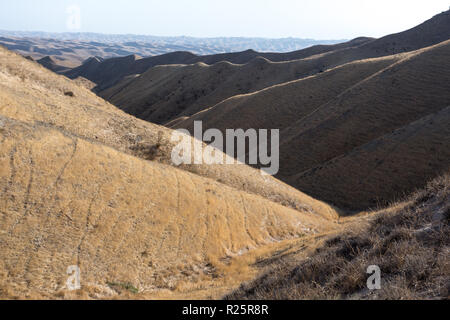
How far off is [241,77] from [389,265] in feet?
228

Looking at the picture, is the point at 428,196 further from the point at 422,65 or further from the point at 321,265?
the point at 422,65

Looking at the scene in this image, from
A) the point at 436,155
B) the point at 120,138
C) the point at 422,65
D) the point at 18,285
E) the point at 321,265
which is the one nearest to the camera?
the point at 321,265

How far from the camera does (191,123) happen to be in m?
48.8

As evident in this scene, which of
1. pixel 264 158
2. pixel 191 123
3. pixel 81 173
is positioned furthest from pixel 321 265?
pixel 191 123

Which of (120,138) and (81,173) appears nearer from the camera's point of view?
(81,173)

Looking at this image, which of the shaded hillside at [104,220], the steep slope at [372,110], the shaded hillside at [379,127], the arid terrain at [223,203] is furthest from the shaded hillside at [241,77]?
the shaded hillside at [104,220]

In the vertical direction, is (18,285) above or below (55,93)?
below

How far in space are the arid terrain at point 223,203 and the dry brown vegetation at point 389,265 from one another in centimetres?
4

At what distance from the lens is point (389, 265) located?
577 cm

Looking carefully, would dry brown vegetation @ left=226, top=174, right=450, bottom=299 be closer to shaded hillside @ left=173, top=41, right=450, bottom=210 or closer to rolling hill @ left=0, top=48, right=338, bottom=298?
rolling hill @ left=0, top=48, right=338, bottom=298

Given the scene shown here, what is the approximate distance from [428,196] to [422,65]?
29753mm

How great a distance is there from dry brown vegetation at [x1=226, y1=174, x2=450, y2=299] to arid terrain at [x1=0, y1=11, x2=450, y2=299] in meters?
0.04

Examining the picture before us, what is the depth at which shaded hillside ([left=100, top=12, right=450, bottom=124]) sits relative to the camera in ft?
215

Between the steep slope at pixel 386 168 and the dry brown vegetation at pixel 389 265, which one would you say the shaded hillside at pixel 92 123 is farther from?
the dry brown vegetation at pixel 389 265
